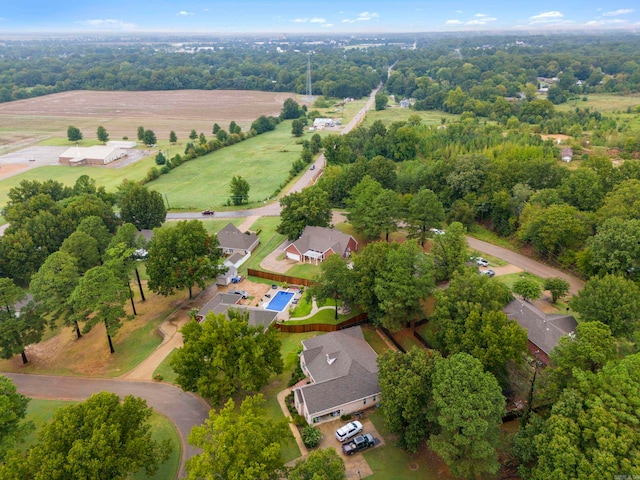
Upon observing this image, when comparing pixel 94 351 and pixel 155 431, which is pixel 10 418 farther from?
pixel 94 351

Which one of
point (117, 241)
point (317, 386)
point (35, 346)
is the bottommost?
point (35, 346)

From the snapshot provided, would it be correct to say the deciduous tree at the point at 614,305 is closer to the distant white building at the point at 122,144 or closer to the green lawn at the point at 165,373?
the green lawn at the point at 165,373

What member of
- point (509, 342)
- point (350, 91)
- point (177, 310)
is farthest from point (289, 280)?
point (350, 91)

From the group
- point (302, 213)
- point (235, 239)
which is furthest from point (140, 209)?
point (302, 213)

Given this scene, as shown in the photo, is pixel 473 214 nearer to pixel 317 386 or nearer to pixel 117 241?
pixel 317 386

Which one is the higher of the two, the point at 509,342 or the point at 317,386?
the point at 509,342
